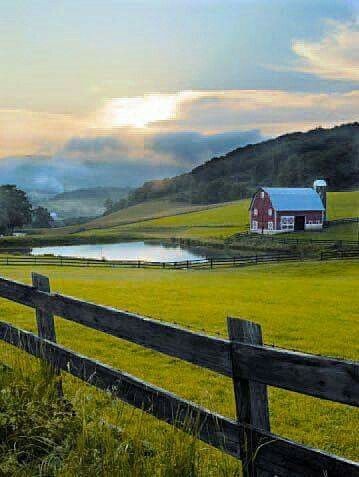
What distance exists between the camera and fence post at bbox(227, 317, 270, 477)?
170 inches

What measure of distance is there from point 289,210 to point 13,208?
61238mm

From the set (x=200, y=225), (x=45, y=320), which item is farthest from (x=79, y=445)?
(x=200, y=225)

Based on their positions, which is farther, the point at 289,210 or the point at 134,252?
the point at 289,210

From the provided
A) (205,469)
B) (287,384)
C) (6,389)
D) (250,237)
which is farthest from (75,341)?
(250,237)

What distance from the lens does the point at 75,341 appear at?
41.6 ft

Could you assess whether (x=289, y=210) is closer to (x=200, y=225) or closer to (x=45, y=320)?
(x=200, y=225)

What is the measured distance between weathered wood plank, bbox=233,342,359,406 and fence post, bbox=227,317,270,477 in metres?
0.07

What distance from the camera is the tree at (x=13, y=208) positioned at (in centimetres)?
11781

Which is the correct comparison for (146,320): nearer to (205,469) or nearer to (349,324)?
(205,469)

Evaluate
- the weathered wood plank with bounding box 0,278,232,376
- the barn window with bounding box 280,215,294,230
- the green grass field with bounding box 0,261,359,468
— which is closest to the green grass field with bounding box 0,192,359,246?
the barn window with bounding box 280,215,294,230

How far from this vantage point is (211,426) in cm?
471

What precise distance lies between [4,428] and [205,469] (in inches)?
83.3

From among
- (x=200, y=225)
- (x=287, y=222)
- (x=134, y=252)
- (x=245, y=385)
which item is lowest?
(x=134, y=252)

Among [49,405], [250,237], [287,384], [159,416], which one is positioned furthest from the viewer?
[250,237]
